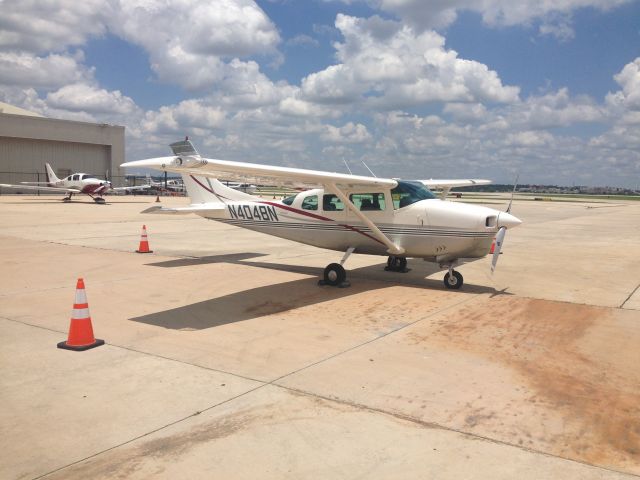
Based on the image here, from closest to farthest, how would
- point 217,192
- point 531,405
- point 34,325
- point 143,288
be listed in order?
point 531,405
point 34,325
point 143,288
point 217,192

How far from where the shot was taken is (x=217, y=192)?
1347 centimetres

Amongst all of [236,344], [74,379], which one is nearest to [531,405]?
[236,344]

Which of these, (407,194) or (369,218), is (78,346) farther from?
(407,194)

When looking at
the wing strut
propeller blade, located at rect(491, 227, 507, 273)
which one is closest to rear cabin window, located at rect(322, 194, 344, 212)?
the wing strut

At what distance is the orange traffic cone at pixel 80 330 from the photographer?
20.4 feet

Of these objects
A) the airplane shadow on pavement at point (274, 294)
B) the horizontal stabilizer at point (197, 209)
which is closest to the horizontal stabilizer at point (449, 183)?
the airplane shadow on pavement at point (274, 294)

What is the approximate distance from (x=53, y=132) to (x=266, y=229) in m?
55.9

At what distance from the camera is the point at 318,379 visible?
535 centimetres

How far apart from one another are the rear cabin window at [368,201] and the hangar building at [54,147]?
5605cm

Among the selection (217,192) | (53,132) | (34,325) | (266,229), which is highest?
(53,132)

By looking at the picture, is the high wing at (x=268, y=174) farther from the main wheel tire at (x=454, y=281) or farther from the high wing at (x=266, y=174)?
the main wheel tire at (x=454, y=281)

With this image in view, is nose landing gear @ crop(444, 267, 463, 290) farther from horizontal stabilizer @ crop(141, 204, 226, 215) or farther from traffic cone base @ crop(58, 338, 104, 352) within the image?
traffic cone base @ crop(58, 338, 104, 352)

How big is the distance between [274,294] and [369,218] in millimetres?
2730

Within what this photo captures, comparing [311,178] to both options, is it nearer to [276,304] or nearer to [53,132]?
[276,304]
